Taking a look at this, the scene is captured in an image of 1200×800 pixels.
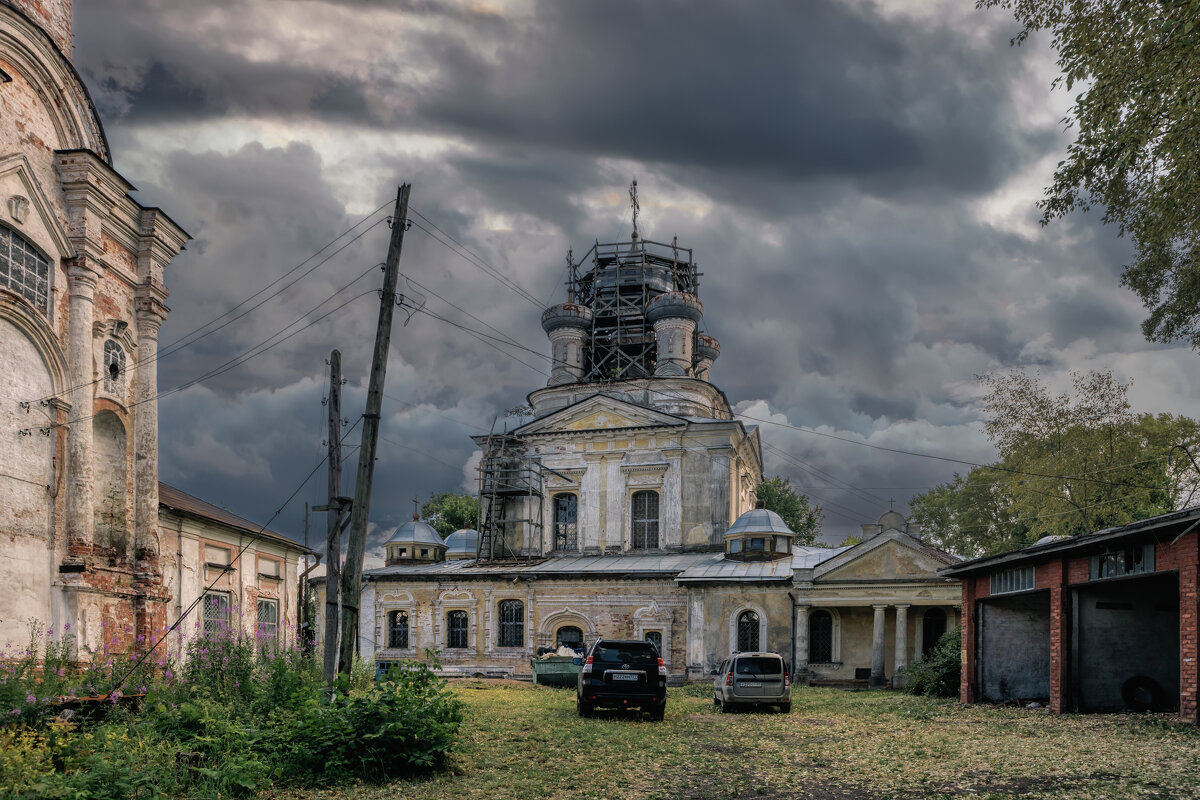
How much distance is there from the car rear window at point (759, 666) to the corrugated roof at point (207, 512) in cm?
1100

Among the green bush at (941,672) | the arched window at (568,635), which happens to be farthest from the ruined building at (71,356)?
the green bush at (941,672)

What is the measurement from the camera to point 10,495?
1535 centimetres

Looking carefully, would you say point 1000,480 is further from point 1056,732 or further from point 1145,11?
point 1145,11

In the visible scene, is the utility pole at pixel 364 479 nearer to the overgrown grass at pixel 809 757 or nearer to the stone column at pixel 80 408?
the overgrown grass at pixel 809 757

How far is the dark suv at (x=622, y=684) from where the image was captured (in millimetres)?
18578

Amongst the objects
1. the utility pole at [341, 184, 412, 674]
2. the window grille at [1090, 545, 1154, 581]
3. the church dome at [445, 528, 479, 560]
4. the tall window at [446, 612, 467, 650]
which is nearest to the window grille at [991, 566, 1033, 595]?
the window grille at [1090, 545, 1154, 581]

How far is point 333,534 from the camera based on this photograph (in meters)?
16.0

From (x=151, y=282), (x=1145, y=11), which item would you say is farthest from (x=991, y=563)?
(x=151, y=282)

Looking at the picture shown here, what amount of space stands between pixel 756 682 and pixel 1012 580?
6.71 m

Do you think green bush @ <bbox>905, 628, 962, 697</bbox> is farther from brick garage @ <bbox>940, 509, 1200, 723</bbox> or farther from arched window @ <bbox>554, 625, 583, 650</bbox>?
arched window @ <bbox>554, 625, 583, 650</bbox>

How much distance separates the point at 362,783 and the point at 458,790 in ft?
3.65

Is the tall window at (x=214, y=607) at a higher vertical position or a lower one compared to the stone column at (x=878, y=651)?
higher

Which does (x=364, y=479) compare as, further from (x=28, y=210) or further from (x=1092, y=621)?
(x=1092, y=621)

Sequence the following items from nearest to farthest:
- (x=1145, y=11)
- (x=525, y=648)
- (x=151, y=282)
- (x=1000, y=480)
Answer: (x=1145, y=11), (x=151, y=282), (x=525, y=648), (x=1000, y=480)
